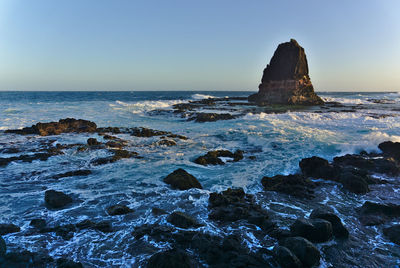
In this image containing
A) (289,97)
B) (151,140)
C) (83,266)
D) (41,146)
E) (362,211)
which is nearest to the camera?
(83,266)

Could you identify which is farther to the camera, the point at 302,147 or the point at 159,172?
the point at 302,147

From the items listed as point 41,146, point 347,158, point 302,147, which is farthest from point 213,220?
point 41,146

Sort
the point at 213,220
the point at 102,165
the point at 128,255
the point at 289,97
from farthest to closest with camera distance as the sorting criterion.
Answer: the point at 289,97 < the point at 102,165 < the point at 213,220 < the point at 128,255

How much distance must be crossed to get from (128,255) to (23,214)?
148 inches

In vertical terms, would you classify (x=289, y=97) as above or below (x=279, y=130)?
above

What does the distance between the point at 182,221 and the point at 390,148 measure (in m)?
13.1

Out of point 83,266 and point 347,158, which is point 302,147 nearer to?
point 347,158

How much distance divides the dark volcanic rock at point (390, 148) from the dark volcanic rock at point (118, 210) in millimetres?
13259

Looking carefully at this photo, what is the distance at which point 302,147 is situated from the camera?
14.4m

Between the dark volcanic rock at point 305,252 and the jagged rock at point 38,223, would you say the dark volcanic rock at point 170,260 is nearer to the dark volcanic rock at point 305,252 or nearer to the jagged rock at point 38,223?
the dark volcanic rock at point 305,252

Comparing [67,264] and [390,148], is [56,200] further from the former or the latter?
[390,148]

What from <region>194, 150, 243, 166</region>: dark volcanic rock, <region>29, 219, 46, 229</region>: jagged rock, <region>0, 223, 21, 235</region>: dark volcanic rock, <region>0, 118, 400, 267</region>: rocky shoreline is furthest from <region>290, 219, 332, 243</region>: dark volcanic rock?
<region>0, 223, 21, 235</region>: dark volcanic rock

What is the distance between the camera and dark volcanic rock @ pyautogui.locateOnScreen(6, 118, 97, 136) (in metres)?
18.3

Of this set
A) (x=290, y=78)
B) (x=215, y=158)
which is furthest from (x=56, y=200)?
(x=290, y=78)
